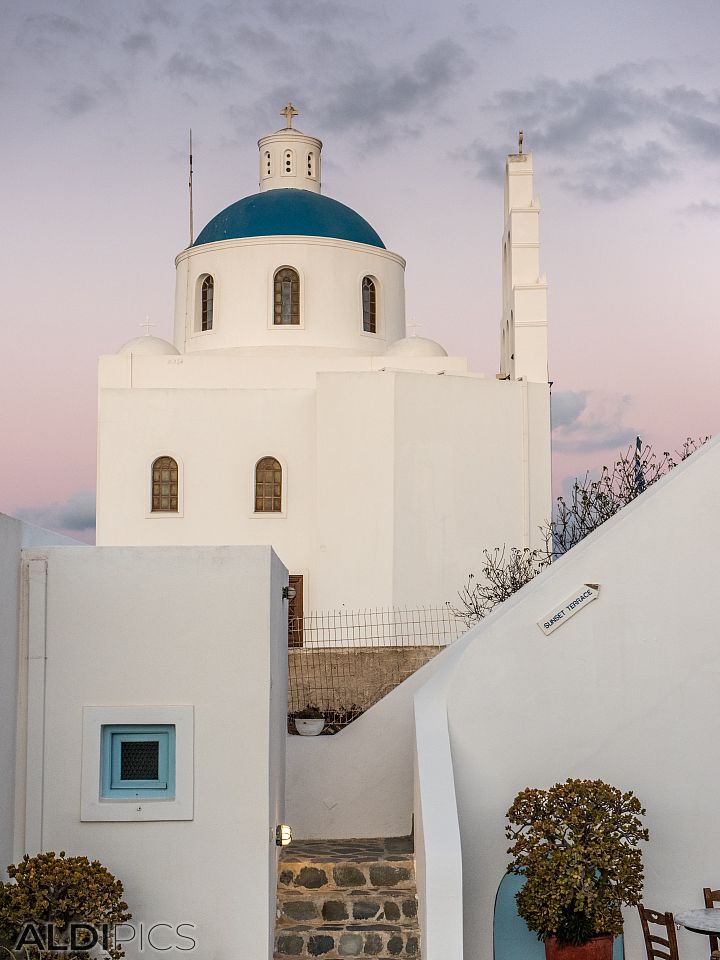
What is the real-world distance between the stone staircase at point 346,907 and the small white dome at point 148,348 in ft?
50.2

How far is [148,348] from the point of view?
24406 millimetres

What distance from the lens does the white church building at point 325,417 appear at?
21.8m

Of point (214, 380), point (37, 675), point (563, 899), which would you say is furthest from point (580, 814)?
point (214, 380)

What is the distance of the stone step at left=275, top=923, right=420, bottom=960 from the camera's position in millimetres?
9312

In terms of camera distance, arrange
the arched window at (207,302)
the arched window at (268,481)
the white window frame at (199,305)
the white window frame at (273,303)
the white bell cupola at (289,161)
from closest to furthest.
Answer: the arched window at (268,481) → the white window frame at (273,303) → the white window frame at (199,305) → the arched window at (207,302) → the white bell cupola at (289,161)

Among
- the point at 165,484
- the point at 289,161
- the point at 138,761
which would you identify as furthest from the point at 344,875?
the point at 289,161

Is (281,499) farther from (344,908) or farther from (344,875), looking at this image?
(344,908)

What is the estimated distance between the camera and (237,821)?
8367mm

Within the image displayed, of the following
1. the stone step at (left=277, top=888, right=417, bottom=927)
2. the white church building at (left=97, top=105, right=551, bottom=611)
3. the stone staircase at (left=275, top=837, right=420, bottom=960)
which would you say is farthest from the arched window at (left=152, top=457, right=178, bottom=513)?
the stone step at (left=277, top=888, right=417, bottom=927)

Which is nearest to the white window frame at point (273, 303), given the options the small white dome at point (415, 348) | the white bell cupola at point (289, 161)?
the small white dome at point (415, 348)

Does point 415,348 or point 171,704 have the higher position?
point 415,348

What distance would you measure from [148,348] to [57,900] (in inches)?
694

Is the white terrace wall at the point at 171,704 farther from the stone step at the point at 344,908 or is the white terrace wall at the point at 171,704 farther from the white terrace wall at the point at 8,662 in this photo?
the stone step at the point at 344,908

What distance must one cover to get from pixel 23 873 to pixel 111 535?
15.6 meters
